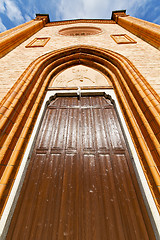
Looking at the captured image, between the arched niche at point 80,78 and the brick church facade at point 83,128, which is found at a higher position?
the arched niche at point 80,78

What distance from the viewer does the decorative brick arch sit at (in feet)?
5.47

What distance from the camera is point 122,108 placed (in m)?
2.57

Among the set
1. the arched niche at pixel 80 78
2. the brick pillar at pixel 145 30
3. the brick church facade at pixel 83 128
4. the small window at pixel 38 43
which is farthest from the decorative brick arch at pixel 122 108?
the brick pillar at pixel 145 30

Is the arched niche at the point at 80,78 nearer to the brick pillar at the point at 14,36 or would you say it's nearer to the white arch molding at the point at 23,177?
the white arch molding at the point at 23,177

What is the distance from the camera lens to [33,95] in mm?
2562

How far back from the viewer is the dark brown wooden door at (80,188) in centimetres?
135

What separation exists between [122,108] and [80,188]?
79.1 inches

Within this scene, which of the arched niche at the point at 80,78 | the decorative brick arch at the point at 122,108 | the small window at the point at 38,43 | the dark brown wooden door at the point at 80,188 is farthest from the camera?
the small window at the point at 38,43

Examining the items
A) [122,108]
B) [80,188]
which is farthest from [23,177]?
[122,108]

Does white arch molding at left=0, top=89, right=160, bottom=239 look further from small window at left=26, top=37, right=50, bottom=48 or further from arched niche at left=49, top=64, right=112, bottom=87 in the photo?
small window at left=26, top=37, right=50, bottom=48

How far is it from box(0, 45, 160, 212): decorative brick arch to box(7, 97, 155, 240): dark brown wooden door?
0.28 meters

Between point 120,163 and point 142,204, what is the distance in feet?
2.03

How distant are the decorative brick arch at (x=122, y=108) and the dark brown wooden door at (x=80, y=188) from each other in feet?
0.93

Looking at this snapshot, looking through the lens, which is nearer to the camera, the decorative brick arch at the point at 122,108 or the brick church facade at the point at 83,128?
Answer: the brick church facade at the point at 83,128
